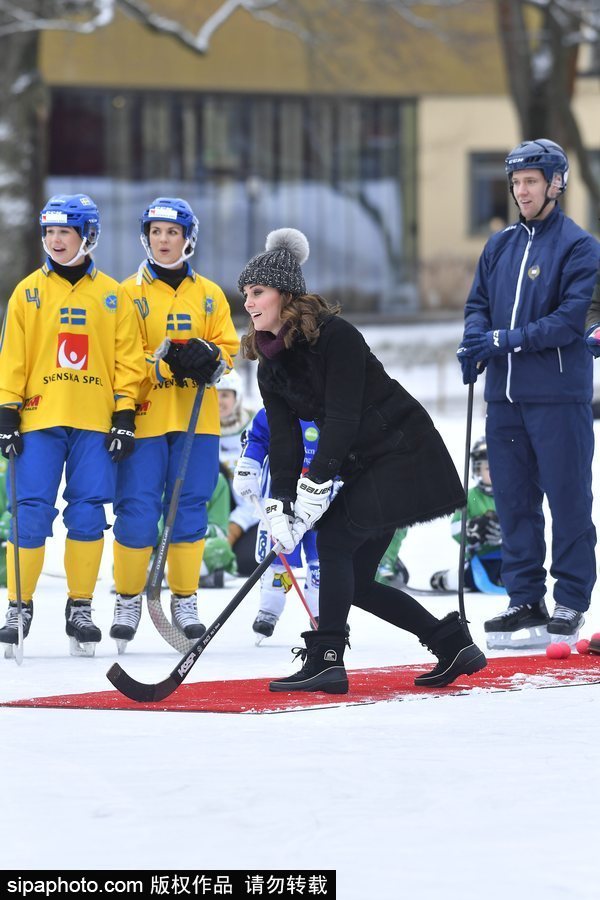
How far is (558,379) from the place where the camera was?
5.66 meters

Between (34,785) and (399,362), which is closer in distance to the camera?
(34,785)

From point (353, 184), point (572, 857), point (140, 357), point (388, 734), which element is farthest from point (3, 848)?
point (353, 184)

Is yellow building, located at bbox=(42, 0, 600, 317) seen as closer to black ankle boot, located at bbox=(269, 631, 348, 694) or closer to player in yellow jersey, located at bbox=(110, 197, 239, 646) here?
player in yellow jersey, located at bbox=(110, 197, 239, 646)

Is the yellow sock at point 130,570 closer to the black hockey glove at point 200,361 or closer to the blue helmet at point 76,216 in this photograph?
the black hockey glove at point 200,361

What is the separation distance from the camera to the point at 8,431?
551 cm

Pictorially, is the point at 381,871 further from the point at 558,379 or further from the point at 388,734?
the point at 558,379

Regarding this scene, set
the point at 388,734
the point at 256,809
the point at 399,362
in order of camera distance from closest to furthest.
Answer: the point at 256,809
the point at 388,734
the point at 399,362

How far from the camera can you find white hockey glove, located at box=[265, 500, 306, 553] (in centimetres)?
462

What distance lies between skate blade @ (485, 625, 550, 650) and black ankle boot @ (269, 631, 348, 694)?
1.11 m

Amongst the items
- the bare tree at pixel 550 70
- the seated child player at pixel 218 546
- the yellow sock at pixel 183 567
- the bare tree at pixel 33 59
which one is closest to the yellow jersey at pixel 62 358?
the yellow sock at pixel 183 567

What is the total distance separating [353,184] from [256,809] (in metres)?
25.9

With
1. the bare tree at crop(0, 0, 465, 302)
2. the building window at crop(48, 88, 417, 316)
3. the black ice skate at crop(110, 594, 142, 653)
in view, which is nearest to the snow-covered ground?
the black ice skate at crop(110, 594, 142, 653)

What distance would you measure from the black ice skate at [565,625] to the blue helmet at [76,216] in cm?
205

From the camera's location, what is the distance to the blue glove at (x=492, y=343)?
556cm
